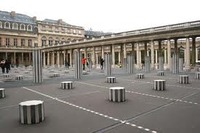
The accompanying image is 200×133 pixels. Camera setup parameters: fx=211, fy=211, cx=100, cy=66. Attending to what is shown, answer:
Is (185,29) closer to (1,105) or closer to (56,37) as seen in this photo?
(1,105)

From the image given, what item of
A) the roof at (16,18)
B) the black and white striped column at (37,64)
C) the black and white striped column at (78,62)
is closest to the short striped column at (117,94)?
the black and white striped column at (37,64)

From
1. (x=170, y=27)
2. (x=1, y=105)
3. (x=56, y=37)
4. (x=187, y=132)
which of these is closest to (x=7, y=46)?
(x=56, y=37)

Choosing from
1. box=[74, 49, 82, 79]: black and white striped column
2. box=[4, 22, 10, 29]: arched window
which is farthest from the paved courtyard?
box=[4, 22, 10, 29]: arched window

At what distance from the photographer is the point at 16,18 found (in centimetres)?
7806

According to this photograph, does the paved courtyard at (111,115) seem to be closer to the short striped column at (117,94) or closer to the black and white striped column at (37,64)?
the short striped column at (117,94)

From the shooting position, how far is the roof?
74537 mm

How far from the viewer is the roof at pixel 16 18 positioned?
74.5 m

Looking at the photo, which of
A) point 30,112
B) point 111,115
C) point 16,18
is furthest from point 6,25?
point 111,115

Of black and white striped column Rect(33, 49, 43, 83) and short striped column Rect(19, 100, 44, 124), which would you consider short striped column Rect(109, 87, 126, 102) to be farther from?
black and white striped column Rect(33, 49, 43, 83)

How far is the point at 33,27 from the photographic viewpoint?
264 ft

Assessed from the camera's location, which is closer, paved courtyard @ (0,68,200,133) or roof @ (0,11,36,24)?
paved courtyard @ (0,68,200,133)

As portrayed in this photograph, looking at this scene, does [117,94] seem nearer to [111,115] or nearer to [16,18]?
[111,115]

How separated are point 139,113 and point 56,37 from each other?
8051cm

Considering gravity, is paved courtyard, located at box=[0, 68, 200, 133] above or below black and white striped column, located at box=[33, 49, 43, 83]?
below
